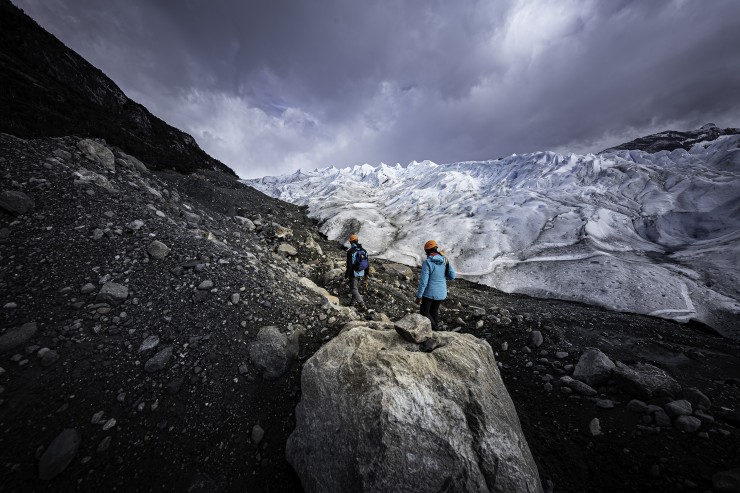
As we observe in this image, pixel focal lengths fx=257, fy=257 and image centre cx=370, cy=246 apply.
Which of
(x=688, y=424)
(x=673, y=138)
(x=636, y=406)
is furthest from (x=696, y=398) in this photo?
(x=673, y=138)

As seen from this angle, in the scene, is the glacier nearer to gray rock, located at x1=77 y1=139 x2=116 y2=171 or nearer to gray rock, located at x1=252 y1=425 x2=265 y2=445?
gray rock, located at x1=252 y1=425 x2=265 y2=445

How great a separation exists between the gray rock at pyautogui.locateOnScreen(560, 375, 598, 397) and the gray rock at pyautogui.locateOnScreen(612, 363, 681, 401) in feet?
1.44

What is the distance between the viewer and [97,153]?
814 cm

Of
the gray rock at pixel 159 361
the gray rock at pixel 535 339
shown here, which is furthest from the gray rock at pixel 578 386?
the gray rock at pixel 159 361

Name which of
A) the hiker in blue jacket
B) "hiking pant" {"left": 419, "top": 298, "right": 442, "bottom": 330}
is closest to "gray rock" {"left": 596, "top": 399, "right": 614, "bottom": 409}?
the hiker in blue jacket

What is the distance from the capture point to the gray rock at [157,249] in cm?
539

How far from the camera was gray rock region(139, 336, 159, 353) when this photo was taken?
158 inches

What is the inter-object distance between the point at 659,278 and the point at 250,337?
51.8 ft

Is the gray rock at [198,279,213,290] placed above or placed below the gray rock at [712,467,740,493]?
below

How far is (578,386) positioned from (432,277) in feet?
10.2

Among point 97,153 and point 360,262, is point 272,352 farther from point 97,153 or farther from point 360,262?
point 97,153

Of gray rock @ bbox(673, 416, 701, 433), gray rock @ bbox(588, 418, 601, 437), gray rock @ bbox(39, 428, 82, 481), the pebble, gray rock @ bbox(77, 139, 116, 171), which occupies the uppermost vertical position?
gray rock @ bbox(77, 139, 116, 171)

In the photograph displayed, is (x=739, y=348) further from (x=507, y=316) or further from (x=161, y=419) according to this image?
(x=161, y=419)

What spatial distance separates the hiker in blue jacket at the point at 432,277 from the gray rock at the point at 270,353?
2.98 meters
